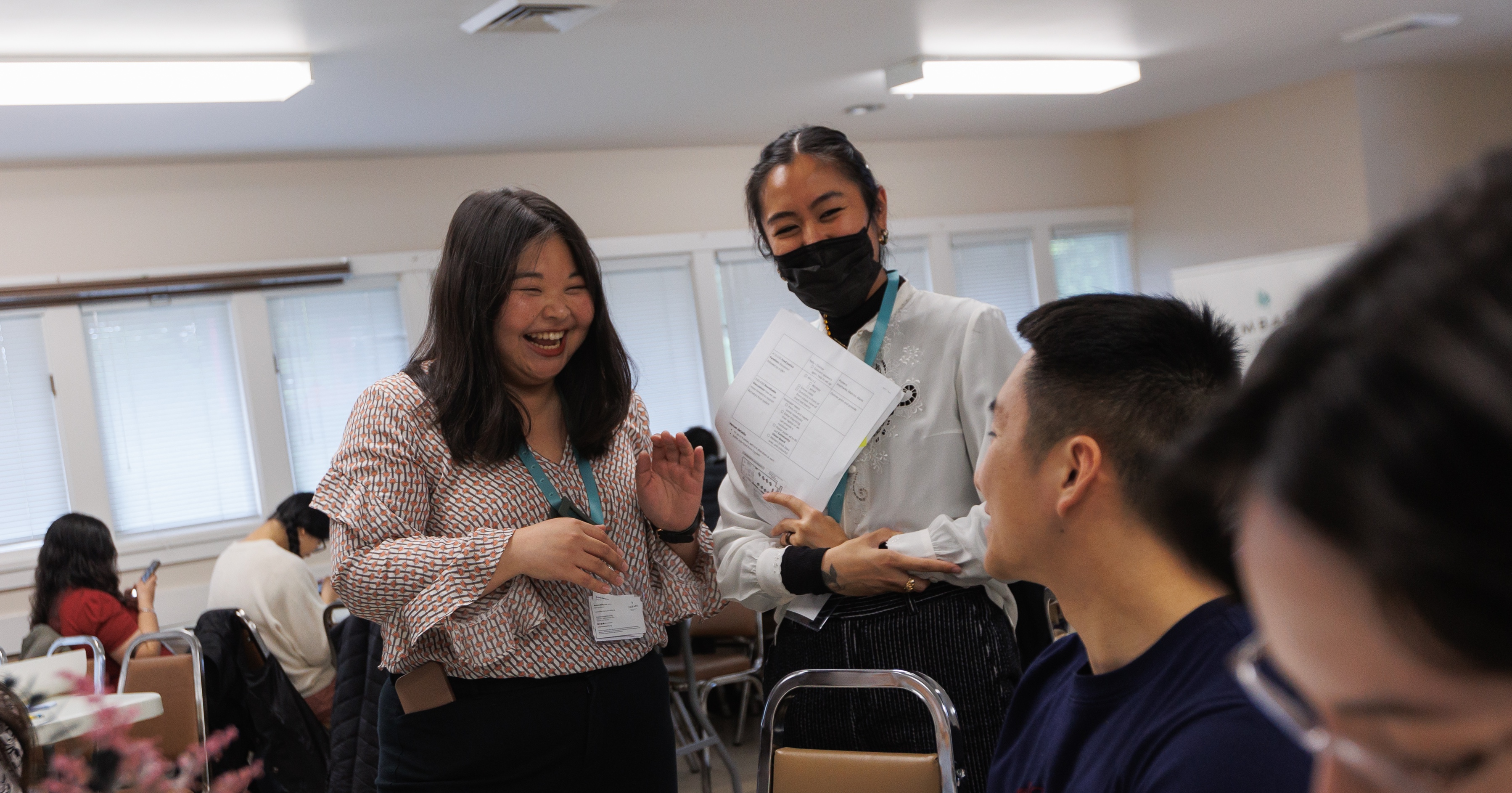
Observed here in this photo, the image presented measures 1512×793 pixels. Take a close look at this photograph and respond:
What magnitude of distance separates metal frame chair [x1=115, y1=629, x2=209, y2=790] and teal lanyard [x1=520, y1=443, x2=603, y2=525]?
185 cm

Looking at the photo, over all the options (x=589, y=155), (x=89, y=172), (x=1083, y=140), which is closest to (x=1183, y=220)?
(x=1083, y=140)

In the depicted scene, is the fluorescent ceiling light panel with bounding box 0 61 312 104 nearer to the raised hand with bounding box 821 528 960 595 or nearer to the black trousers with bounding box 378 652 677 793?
the black trousers with bounding box 378 652 677 793

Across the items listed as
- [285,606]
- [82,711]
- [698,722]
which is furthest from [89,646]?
[698,722]

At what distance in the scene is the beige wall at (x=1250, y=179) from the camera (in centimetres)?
691

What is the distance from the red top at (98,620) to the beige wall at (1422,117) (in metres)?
6.78

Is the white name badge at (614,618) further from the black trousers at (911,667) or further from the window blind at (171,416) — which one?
the window blind at (171,416)

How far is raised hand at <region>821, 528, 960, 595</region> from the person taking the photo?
1647 mm

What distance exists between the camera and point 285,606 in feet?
14.0

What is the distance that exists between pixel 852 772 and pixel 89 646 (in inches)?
144

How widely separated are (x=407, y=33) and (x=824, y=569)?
10.5 feet

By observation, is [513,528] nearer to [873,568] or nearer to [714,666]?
[873,568]

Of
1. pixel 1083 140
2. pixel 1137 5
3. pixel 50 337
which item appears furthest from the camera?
pixel 1083 140

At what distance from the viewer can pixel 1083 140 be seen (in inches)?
329

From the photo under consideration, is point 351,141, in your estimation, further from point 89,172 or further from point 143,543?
point 143,543
